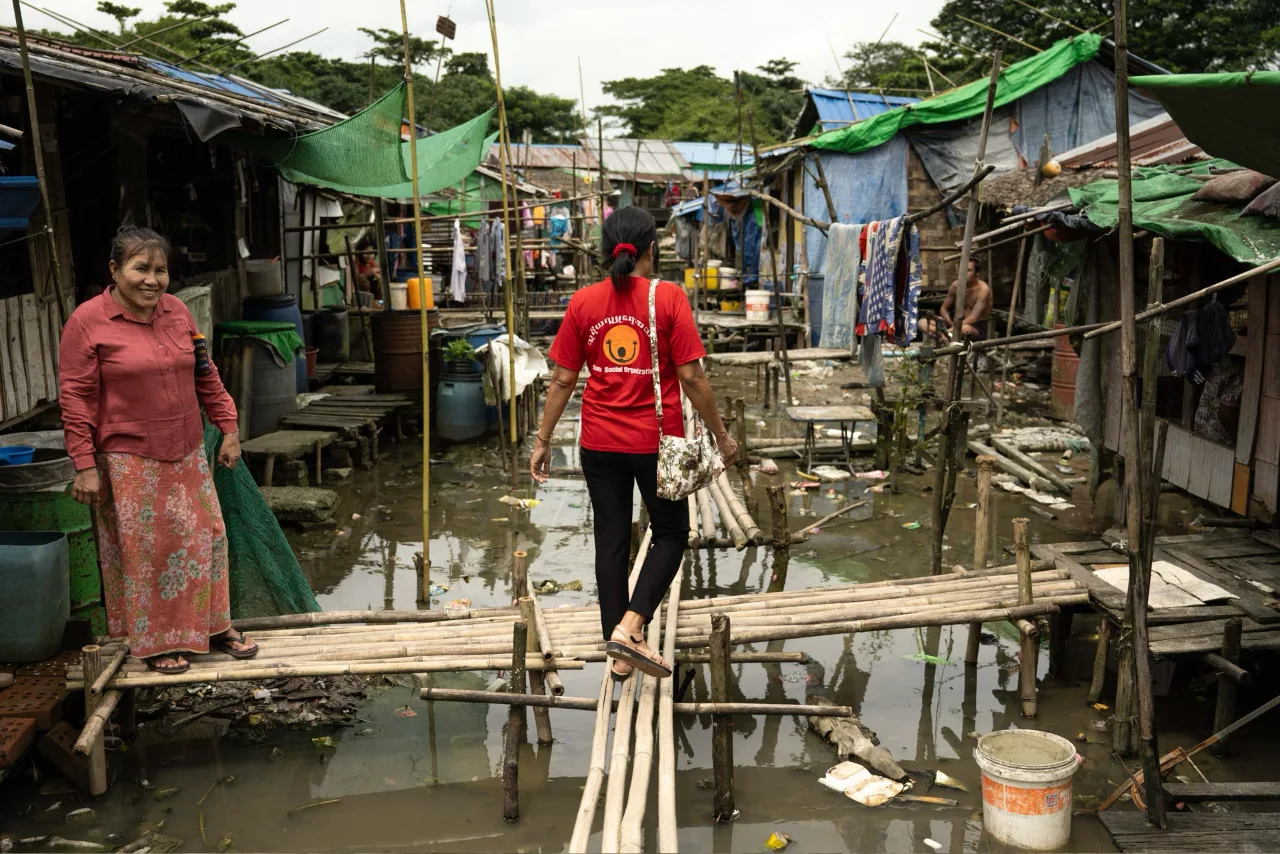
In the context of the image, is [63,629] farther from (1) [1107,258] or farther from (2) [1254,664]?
(1) [1107,258]

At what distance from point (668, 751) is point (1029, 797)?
4.26 feet

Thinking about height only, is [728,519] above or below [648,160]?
below

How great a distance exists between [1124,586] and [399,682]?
3460 mm

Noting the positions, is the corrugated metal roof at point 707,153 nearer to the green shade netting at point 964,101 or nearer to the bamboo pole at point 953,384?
the green shade netting at point 964,101

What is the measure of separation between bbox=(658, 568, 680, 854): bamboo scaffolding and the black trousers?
11.5 inches

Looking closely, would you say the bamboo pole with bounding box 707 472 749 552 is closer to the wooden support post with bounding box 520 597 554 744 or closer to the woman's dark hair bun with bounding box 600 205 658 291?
the wooden support post with bounding box 520 597 554 744

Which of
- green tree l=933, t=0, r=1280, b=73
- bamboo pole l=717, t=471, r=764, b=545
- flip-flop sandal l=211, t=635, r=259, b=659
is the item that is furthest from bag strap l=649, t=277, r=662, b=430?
green tree l=933, t=0, r=1280, b=73

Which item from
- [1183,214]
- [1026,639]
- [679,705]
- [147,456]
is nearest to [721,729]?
[679,705]

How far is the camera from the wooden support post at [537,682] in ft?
13.9

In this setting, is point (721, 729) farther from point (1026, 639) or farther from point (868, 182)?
point (868, 182)

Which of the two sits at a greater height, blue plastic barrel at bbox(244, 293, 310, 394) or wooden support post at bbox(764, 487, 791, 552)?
blue plastic barrel at bbox(244, 293, 310, 394)

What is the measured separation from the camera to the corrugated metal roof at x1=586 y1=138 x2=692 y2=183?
31438mm

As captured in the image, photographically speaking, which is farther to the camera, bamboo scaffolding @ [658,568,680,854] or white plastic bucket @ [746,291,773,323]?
white plastic bucket @ [746,291,773,323]

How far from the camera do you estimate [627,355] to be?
157 inches
